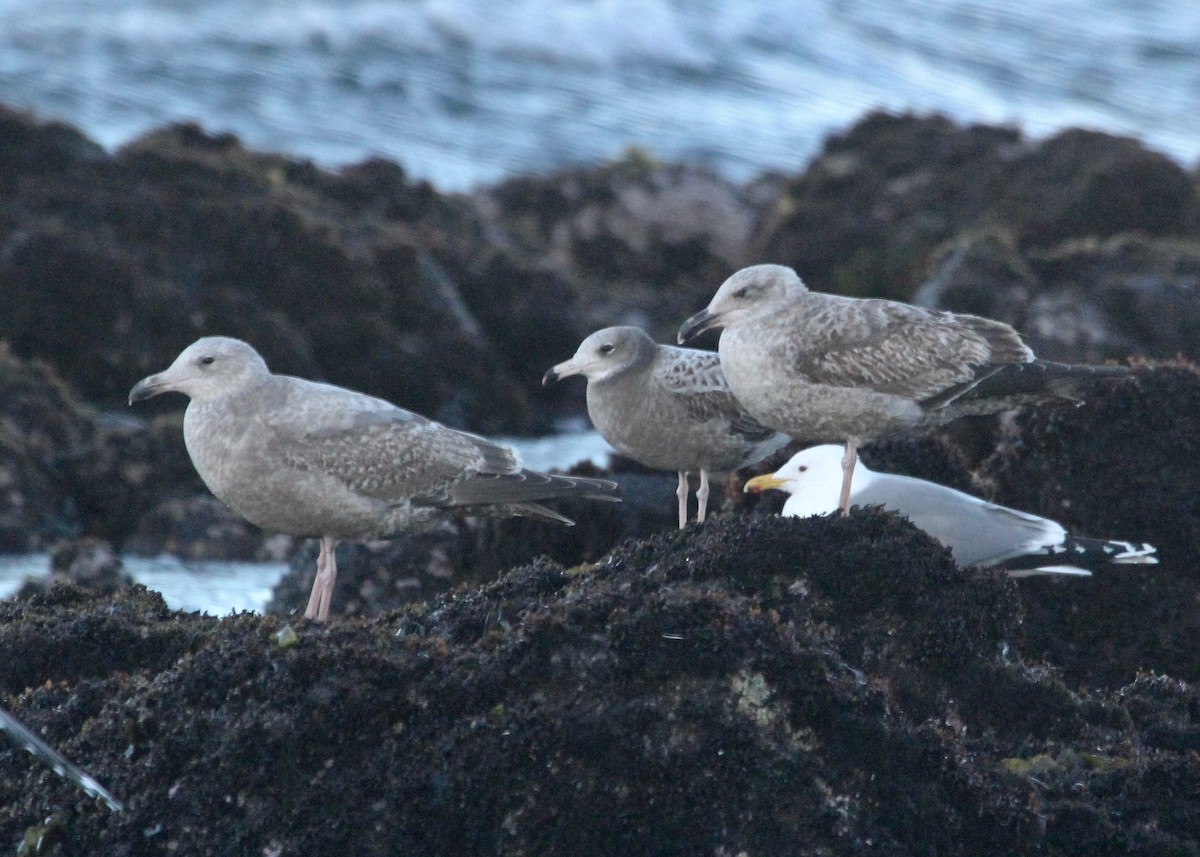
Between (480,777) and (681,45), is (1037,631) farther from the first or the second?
(681,45)

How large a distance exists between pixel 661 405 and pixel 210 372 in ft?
6.99

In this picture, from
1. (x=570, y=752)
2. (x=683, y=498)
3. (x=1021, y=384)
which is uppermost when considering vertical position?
(x=1021, y=384)

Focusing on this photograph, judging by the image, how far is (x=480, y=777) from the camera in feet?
17.8

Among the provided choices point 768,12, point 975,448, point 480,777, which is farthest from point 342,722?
point 768,12

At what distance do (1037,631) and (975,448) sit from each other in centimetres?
355

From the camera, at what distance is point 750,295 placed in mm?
7723

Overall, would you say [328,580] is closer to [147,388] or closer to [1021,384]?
[147,388]

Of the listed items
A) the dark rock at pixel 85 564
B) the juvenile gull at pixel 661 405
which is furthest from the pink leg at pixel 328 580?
the dark rock at pixel 85 564

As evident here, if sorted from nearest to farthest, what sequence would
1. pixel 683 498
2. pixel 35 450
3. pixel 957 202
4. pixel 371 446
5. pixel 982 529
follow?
pixel 371 446, pixel 982 529, pixel 683 498, pixel 35 450, pixel 957 202

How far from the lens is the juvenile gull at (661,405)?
28.0 ft

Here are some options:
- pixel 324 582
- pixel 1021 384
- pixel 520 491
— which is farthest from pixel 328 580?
pixel 1021 384

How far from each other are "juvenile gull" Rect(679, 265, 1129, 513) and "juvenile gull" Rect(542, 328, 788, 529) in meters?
0.74

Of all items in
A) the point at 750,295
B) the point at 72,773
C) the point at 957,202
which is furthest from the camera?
the point at 957,202

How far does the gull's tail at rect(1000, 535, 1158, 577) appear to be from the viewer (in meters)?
7.88
